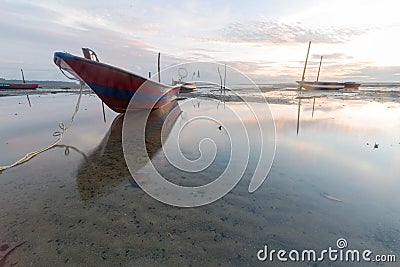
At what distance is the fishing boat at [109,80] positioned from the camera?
674cm

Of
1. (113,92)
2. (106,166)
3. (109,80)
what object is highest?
(109,80)

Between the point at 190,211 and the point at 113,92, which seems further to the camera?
the point at 113,92

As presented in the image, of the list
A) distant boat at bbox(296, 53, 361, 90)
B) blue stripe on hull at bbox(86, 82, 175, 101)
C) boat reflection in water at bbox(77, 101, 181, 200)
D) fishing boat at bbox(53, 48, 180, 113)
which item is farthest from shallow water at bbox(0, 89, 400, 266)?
distant boat at bbox(296, 53, 361, 90)

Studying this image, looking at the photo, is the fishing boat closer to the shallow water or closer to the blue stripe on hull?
the blue stripe on hull

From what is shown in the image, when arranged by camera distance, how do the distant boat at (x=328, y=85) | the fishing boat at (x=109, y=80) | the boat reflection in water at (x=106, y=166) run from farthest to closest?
the distant boat at (x=328, y=85) < the fishing boat at (x=109, y=80) < the boat reflection in water at (x=106, y=166)

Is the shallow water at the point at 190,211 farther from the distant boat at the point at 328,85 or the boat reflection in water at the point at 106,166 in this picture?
the distant boat at the point at 328,85

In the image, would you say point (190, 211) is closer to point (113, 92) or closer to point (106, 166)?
point (106, 166)

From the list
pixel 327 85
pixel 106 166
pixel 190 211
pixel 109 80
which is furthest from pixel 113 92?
pixel 327 85

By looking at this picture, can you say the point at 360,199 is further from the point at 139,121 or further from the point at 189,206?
the point at 139,121

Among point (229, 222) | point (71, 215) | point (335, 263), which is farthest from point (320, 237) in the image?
point (71, 215)

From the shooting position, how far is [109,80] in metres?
7.82

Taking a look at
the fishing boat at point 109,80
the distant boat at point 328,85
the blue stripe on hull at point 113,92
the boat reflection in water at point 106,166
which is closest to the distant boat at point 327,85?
the distant boat at point 328,85

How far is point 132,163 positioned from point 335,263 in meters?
3.64

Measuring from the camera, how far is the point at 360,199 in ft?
9.52
